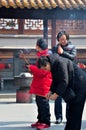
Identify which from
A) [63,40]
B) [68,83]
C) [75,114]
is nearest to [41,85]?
[63,40]

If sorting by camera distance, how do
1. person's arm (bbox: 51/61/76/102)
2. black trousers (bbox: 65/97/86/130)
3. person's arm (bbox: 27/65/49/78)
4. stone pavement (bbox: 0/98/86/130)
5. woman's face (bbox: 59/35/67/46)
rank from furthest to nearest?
1. stone pavement (bbox: 0/98/86/130)
2. woman's face (bbox: 59/35/67/46)
3. person's arm (bbox: 27/65/49/78)
4. black trousers (bbox: 65/97/86/130)
5. person's arm (bbox: 51/61/76/102)

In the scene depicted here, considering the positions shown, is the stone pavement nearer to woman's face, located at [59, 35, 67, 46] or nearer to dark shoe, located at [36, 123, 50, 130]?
dark shoe, located at [36, 123, 50, 130]

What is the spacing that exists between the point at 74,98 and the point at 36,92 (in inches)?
55.4

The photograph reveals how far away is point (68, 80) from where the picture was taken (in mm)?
4797

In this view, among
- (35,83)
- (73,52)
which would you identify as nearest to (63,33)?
(73,52)

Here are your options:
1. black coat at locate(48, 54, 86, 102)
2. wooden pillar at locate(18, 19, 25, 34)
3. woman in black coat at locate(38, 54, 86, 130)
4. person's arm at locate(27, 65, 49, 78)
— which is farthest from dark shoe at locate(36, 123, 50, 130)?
wooden pillar at locate(18, 19, 25, 34)

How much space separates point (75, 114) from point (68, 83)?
434 millimetres

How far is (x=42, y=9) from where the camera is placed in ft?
36.2

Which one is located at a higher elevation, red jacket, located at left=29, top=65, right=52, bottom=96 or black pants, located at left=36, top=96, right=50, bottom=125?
red jacket, located at left=29, top=65, right=52, bottom=96

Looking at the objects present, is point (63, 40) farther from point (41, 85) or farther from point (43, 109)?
point (43, 109)

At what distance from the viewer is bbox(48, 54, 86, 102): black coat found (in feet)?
15.6

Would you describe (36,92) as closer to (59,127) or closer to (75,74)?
(59,127)

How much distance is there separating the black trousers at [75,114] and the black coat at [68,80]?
0.30ft

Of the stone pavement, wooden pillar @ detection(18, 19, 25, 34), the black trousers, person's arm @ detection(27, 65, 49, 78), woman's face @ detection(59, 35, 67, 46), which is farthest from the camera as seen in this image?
wooden pillar @ detection(18, 19, 25, 34)
